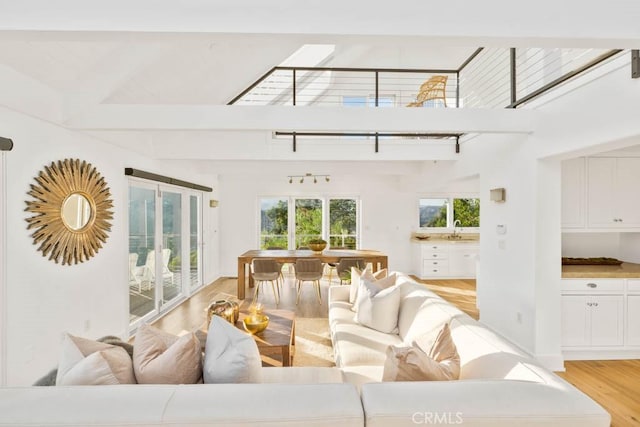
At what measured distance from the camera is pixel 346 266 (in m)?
5.39

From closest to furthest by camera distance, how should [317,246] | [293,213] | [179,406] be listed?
[179,406] < [317,246] < [293,213]

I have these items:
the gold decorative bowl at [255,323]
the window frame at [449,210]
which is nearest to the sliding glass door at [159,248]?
the gold decorative bowl at [255,323]

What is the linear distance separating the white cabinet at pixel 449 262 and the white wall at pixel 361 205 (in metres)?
0.63

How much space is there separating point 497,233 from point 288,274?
495cm

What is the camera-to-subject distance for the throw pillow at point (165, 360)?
5.26 feet

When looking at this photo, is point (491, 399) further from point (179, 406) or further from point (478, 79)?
point (478, 79)

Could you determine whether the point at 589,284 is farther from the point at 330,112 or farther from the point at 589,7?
the point at 330,112

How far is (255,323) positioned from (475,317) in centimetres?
342

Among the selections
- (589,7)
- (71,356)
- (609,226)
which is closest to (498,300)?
(609,226)

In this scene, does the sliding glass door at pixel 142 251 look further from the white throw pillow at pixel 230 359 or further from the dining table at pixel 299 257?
the white throw pillow at pixel 230 359

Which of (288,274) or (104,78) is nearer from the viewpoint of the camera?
(104,78)

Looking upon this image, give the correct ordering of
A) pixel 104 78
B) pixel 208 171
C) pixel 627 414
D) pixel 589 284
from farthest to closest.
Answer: pixel 208 171, pixel 589 284, pixel 104 78, pixel 627 414

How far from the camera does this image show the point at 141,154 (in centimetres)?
440

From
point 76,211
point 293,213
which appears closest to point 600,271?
point 76,211
